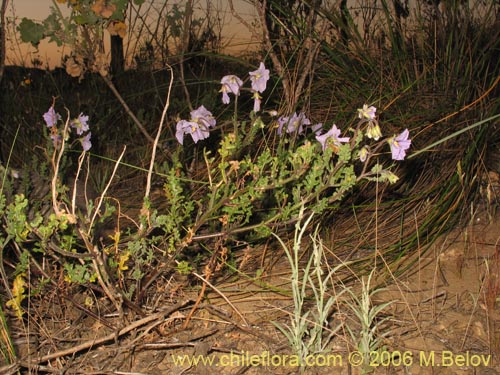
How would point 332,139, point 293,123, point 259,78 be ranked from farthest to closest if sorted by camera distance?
1. point 293,123
2. point 259,78
3. point 332,139

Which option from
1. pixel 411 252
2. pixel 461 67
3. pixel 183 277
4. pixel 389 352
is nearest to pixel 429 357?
pixel 389 352

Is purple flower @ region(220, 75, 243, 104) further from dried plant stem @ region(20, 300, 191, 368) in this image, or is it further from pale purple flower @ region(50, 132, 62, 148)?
dried plant stem @ region(20, 300, 191, 368)

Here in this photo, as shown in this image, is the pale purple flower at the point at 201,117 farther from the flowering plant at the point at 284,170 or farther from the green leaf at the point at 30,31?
the green leaf at the point at 30,31

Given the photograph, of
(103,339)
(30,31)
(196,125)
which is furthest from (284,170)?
(30,31)

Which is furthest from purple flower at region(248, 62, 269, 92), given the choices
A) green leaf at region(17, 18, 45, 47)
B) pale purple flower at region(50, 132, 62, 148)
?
green leaf at region(17, 18, 45, 47)

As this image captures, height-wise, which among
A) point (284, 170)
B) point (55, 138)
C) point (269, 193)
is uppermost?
point (55, 138)

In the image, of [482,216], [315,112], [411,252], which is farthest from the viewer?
[315,112]

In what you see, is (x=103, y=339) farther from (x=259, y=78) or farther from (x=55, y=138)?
(x=259, y=78)

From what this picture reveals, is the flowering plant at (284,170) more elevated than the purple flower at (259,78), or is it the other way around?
the purple flower at (259,78)

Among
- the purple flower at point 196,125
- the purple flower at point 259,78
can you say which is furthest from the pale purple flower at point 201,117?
the purple flower at point 259,78

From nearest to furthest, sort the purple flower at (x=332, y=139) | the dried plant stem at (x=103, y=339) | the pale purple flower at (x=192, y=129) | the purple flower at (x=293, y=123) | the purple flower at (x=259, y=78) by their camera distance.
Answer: the dried plant stem at (x=103, y=339) → the purple flower at (x=332, y=139) → the pale purple flower at (x=192, y=129) → the purple flower at (x=259, y=78) → the purple flower at (x=293, y=123)

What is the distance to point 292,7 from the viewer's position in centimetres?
323

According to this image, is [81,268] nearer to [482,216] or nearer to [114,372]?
[114,372]

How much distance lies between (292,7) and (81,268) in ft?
5.79
